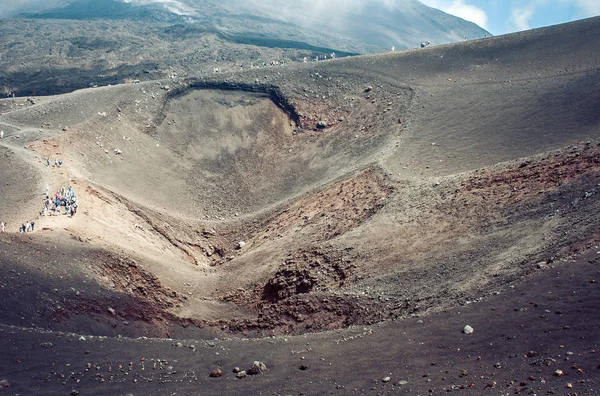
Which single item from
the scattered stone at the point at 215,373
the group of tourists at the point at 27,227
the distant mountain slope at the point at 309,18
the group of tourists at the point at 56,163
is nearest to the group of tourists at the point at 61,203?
the group of tourists at the point at 27,227

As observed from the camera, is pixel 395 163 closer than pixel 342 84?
Yes

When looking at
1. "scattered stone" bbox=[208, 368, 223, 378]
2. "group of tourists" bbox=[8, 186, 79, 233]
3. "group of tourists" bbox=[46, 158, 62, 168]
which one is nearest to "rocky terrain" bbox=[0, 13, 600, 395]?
"scattered stone" bbox=[208, 368, 223, 378]

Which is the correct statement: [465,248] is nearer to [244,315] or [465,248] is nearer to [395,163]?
[244,315]

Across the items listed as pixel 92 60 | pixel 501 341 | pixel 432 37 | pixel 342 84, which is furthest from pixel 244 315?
pixel 432 37

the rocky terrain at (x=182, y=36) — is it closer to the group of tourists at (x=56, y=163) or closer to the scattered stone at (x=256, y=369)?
the group of tourists at (x=56, y=163)

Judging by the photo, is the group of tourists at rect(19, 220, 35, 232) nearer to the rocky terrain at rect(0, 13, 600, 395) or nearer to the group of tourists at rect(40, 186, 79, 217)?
the rocky terrain at rect(0, 13, 600, 395)

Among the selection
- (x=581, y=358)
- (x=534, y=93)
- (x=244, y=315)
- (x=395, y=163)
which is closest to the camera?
(x=581, y=358)
